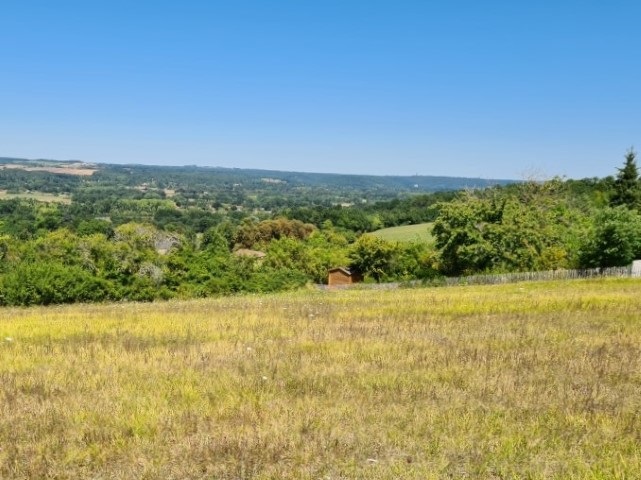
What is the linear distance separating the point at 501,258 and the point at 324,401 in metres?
45.6

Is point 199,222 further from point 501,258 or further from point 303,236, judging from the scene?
point 501,258

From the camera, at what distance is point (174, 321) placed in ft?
51.1

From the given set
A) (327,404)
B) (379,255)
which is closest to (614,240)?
(327,404)

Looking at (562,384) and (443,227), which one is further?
(443,227)

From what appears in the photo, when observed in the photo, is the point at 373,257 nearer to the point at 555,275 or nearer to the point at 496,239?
the point at 496,239

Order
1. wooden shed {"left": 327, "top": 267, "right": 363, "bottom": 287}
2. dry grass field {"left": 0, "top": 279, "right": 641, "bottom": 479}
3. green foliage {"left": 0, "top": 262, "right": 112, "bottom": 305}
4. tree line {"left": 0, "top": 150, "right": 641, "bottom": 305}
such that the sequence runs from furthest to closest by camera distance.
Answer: wooden shed {"left": 327, "top": 267, "right": 363, "bottom": 287}, tree line {"left": 0, "top": 150, "right": 641, "bottom": 305}, green foliage {"left": 0, "top": 262, "right": 112, "bottom": 305}, dry grass field {"left": 0, "top": 279, "right": 641, "bottom": 479}

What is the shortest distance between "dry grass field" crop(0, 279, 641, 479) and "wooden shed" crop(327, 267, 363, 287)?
2595 inches

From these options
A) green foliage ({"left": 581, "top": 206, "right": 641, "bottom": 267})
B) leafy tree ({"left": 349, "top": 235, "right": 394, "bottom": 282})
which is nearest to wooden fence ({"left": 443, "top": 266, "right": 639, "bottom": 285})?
green foliage ({"left": 581, "top": 206, "right": 641, "bottom": 267})

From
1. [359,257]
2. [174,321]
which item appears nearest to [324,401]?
[174,321]

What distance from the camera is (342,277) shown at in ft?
261

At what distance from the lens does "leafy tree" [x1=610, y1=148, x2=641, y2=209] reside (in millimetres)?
79938

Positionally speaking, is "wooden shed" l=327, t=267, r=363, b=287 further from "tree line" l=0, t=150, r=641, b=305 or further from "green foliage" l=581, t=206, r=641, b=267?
"green foliage" l=581, t=206, r=641, b=267

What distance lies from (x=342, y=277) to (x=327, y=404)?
72.5m

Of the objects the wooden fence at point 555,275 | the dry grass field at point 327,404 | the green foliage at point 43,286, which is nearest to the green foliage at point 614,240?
the wooden fence at point 555,275
